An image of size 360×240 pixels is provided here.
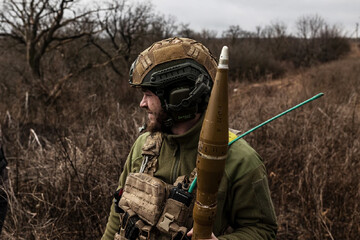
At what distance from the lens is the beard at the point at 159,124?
Result: 1.32 meters

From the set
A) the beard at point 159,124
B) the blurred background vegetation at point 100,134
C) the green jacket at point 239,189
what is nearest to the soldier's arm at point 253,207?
the green jacket at point 239,189

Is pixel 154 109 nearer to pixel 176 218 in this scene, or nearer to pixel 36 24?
pixel 176 218

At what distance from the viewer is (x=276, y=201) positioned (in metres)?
3.52

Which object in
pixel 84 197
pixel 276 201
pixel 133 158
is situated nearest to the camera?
pixel 133 158

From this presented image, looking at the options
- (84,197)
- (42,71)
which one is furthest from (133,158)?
(42,71)

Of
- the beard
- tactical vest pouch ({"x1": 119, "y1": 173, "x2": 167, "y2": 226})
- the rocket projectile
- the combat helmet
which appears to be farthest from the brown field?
the rocket projectile

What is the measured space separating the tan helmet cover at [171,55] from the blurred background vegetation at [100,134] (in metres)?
1.89

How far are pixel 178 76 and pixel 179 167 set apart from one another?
1.46 feet

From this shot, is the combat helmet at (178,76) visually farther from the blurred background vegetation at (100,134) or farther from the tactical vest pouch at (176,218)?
the blurred background vegetation at (100,134)

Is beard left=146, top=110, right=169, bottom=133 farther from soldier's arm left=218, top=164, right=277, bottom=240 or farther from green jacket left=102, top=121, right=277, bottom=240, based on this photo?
soldier's arm left=218, top=164, right=277, bottom=240

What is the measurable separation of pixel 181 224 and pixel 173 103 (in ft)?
1.82

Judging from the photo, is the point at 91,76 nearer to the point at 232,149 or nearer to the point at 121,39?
the point at 121,39

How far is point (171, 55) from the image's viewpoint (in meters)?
1.25

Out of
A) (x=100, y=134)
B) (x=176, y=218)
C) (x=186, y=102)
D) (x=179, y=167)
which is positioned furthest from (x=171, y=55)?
(x=100, y=134)
